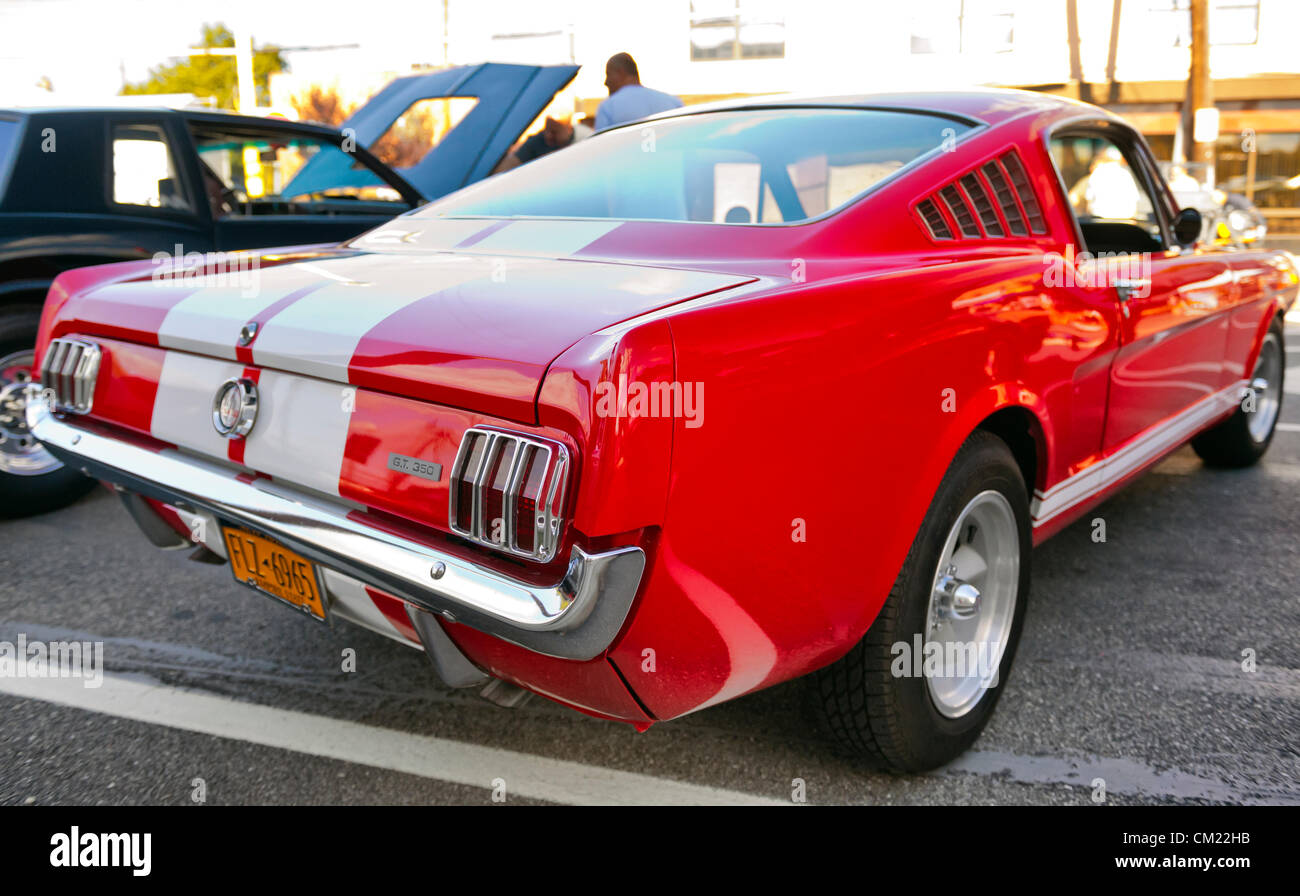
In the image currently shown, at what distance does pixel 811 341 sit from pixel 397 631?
0.91 meters

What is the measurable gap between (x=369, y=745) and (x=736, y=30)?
21249 mm

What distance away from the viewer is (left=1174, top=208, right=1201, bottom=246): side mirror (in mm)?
3381

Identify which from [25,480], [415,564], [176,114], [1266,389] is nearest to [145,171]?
[176,114]

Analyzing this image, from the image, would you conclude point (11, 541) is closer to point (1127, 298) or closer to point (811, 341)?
point (811, 341)

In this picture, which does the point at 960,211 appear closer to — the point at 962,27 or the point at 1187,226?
the point at 1187,226

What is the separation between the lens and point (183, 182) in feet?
14.5

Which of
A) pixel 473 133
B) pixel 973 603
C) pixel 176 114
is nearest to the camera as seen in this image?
pixel 973 603

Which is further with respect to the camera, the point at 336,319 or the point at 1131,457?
the point at 1131,457

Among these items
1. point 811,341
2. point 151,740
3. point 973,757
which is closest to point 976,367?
point 811,341

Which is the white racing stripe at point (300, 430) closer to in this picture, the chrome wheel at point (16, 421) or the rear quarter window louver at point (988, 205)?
the rear quarter window louver at point (988, 205)

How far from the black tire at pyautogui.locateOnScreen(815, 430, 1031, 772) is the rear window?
0.65 metres

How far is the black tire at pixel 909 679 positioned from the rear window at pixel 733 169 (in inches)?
25.7

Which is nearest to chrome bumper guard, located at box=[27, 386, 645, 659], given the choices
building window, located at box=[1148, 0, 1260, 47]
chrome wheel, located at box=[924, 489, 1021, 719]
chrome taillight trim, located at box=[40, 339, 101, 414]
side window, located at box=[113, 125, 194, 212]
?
chrome taillight trim, located at box=[40, 339, 101, 414]

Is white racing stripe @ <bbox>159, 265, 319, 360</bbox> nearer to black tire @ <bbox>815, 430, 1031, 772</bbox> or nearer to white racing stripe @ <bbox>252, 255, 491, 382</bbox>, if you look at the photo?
white racing stripe @ <bbox>252, 255, 491, 382</bbox>
